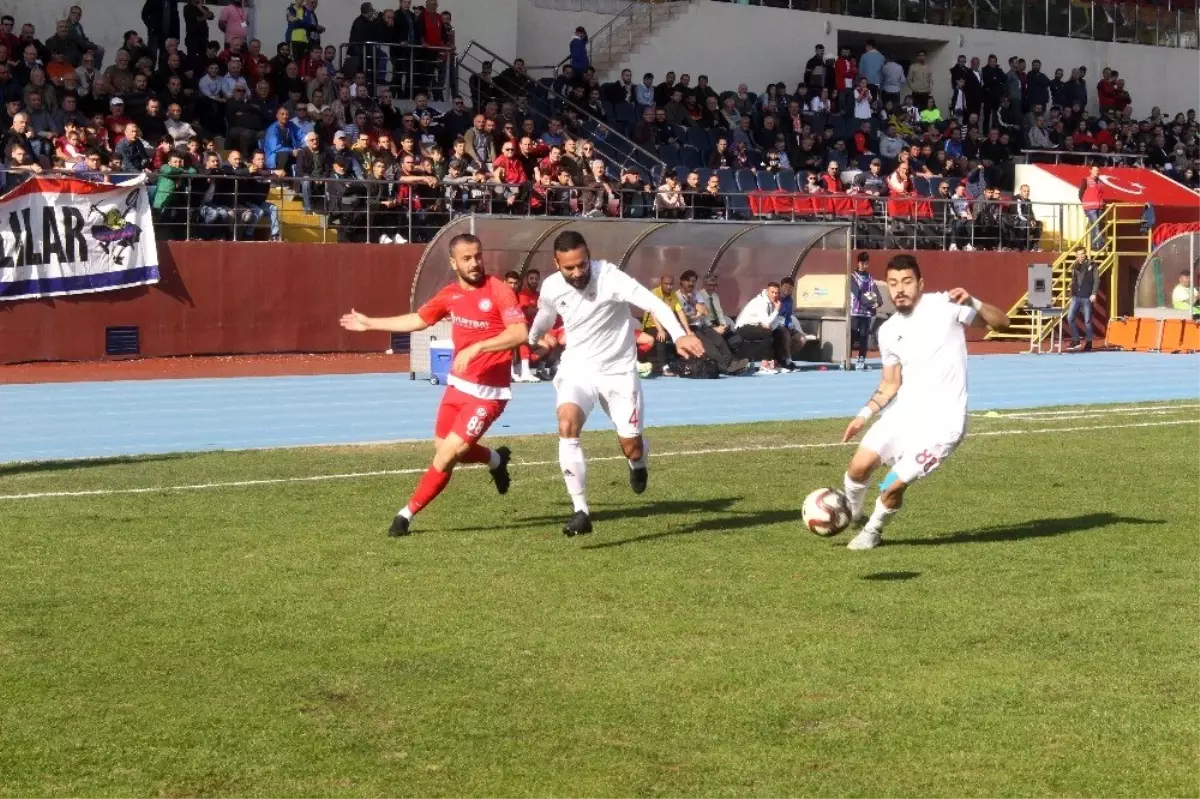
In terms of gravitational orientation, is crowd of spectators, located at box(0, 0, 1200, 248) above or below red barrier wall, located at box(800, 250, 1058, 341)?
above

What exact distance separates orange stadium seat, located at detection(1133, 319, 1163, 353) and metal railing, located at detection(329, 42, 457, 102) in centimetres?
1393

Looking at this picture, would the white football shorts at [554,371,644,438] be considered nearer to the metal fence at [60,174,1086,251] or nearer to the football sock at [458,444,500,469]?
the football sock at [458,444,500,469]

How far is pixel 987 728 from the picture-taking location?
6.78m

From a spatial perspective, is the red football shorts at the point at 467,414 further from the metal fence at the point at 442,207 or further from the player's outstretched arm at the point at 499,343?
the metal fence at the point at 442,207

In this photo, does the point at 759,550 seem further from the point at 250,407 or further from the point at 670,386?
the point at 670,386

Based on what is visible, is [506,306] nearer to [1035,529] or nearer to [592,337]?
[592,337]

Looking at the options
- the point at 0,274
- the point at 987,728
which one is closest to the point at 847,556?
the point at 987,728

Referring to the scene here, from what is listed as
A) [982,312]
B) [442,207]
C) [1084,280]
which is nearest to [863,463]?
[982,312]

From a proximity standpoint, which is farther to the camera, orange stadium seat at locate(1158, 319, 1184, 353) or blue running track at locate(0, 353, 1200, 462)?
orange stadium seat at locate(1158, 319, 1184, 353)

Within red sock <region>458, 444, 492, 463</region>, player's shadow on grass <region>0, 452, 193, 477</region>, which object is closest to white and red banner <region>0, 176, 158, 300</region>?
player's shadow on grass <region>0, 452, 193, 477</region>

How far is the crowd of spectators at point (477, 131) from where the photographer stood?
28.3 metres

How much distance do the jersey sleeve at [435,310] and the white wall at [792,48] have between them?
29.7 metres

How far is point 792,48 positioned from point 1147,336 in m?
13.5

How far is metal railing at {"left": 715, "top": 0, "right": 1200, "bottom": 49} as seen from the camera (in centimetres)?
4672
